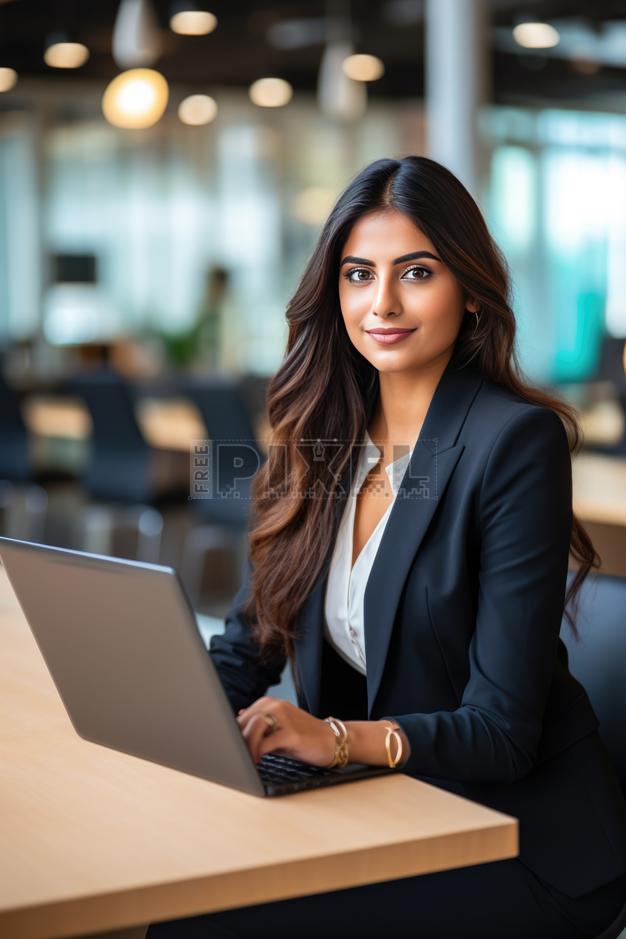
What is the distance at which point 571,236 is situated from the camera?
11.7m

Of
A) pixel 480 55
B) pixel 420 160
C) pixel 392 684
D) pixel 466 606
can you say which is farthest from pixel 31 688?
pixel 480 55

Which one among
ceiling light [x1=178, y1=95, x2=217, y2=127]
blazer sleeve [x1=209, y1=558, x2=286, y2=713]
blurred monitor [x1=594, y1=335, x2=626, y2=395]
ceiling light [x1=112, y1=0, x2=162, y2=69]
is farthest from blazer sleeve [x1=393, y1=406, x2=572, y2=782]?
ceiling light [x1=178, y1=95, x2=217, y2=127]

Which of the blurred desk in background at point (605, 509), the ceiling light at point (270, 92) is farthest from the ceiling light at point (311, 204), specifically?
the blurred desk in background at point (605, 509)

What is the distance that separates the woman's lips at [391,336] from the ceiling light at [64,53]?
6.57 meters

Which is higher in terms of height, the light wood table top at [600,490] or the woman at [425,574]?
the woman at [425,574]

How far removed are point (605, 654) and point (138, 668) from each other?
0.79 meters

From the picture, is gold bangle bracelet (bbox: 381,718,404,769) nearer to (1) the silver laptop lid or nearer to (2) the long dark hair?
(1) the silver laptop lid

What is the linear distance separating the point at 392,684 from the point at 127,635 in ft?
1.45

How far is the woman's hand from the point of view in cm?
136

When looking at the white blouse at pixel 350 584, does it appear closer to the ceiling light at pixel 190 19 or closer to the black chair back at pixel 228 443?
the black chair back at pixel 228 443

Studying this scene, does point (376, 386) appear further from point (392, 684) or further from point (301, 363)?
point (392, 684)

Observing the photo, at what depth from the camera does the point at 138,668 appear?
1357 mm

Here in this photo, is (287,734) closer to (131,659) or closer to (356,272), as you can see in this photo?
(131,659)

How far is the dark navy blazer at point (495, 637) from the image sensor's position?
1.52 meters
